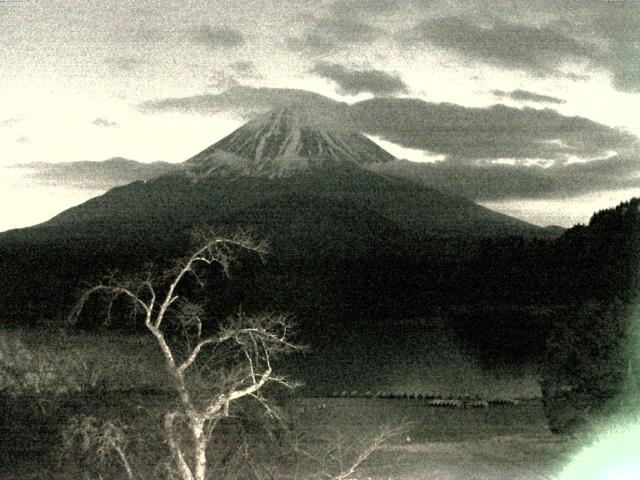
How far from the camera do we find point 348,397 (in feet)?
69.0

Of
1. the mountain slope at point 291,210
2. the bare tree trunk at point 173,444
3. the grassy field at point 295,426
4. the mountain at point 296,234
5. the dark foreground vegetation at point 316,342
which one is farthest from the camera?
the mountain slope at point 291,210

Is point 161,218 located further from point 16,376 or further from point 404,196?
point 16,376

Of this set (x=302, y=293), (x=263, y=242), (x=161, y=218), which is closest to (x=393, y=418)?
(x=263, y=242)

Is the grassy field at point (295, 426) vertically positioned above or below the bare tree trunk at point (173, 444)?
below

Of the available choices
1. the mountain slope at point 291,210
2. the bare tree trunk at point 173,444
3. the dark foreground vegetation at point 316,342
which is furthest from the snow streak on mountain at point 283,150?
the bare tree trunk at point 173,444

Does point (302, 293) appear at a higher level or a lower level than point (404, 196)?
lower

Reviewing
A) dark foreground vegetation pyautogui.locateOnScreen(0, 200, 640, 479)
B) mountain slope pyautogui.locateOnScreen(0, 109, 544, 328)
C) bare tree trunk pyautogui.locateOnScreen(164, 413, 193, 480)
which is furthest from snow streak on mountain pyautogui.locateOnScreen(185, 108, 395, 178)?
bare tree trunk pyautogui.locateOnScreen(164, 413, 193, 480)

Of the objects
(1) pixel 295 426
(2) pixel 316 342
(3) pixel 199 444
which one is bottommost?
(2) pixel 316 342

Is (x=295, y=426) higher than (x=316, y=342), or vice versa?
(x=295, y=426)

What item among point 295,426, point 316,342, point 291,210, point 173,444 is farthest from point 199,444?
point 291,210

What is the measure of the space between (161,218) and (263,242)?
10079cm

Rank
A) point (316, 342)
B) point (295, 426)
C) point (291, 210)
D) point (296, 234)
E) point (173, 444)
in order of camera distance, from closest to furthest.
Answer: point (173, 444), point (295, 426), point (316, 342), point (296, 234), point (291, 210)

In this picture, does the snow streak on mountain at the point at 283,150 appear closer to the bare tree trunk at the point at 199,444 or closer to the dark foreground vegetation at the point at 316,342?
the dark foreground vegetation at the point at 316,342

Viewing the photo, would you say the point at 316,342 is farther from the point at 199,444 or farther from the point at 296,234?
the point at 296,234
